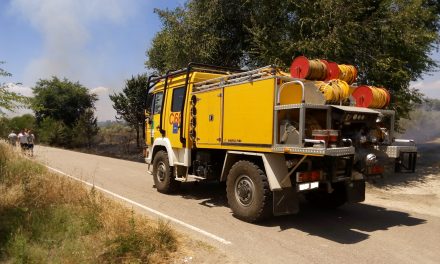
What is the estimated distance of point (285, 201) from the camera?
6.91 metres

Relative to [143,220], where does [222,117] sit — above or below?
above

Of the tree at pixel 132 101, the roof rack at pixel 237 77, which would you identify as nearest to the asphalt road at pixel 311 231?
the roof rack at pixel 237 77

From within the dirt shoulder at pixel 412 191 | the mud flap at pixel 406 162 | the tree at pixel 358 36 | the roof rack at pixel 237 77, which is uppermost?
the tree at pixel 358 36

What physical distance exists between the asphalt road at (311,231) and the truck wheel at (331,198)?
Answer: 199 millimetres

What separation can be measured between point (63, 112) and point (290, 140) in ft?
130

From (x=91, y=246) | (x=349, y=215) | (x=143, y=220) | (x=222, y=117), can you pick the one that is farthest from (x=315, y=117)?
(x=91, y=246)

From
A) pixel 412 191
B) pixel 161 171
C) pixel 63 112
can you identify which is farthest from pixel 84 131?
pixel 412 191

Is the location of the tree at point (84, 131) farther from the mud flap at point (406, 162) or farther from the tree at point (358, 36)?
the mud flap at point (406, 162)

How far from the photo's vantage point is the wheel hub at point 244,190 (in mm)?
7359

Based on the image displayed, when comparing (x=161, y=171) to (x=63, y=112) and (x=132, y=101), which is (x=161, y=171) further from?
(x=63, y=112)

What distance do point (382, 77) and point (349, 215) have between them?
660 cm

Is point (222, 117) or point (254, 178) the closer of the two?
point (254, 178)

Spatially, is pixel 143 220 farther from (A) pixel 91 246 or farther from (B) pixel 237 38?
(B) pixel 237 38

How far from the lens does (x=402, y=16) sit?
500 inches
